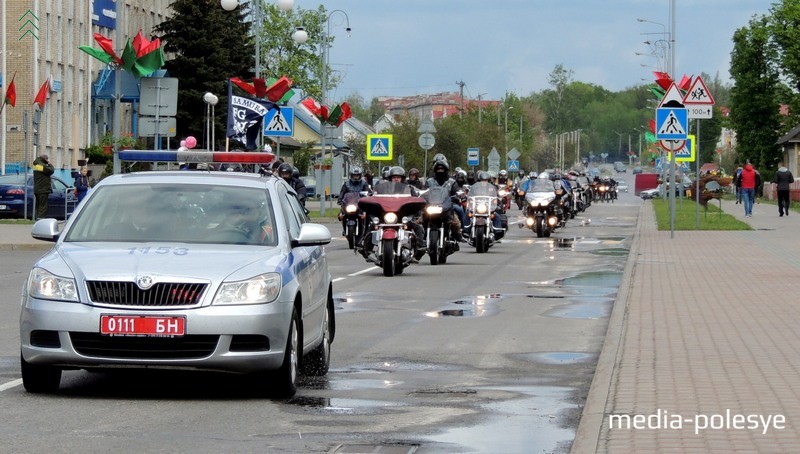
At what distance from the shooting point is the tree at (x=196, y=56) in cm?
7612

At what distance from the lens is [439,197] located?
26.9 metres

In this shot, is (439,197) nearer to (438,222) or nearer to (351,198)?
(438,222)

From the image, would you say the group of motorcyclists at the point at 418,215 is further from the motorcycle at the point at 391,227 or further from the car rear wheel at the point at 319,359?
the car rear wheel at the point at 319,359

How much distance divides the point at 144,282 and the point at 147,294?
75 mm

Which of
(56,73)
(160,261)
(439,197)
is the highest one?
(56,73)

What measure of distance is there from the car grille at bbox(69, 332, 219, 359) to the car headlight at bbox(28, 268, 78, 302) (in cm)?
25

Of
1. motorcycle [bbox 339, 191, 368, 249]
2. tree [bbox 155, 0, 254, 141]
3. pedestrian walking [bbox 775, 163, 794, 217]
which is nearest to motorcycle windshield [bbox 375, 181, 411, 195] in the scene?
motorcycle [bbox 339, 191, 368, 249]

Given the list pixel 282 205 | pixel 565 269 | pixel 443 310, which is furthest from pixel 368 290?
pixel 282 205

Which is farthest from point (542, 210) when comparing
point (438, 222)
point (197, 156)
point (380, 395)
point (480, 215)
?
point (380, 395)

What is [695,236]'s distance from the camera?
37.9 meters

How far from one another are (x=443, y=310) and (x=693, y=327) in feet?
12.3

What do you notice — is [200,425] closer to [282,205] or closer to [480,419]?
[480,419]

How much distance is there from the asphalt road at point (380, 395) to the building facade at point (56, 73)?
140ft

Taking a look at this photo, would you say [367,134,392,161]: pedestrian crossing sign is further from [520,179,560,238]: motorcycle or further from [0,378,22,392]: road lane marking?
[0,378,22,392]: road lane marking
